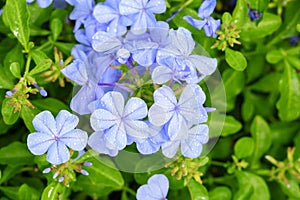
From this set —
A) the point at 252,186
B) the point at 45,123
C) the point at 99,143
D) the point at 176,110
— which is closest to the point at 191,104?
the point at 176,110

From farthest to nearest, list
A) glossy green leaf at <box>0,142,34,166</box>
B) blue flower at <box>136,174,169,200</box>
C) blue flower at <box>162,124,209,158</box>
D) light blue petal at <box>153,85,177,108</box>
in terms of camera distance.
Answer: glossy green leaf at <box>0,142,34,166</box> < blue flower at <box>136,174,169,200</box> < blue flower at <box>162,124,209,158</box> < light blue petal at <box>153,85,177,108</box>

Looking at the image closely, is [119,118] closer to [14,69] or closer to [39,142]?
[39,142]

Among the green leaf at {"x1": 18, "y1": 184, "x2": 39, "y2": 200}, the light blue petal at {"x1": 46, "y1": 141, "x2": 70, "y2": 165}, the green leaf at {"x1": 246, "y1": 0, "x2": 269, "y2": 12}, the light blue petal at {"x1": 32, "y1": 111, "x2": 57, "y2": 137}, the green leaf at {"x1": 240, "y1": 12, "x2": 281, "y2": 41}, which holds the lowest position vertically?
the green leaf at {"x1": 18, "y1": 184, "x2": 39, "y2": 200}

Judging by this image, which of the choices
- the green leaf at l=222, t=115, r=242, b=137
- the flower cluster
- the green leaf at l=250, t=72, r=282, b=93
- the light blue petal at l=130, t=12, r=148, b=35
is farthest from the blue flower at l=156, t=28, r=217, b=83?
the green leaf at l=250, t=72, r=282, b=93

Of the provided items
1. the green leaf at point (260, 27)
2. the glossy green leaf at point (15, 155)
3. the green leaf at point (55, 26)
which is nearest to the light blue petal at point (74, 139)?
the glossy green leaf at point (15, 155)

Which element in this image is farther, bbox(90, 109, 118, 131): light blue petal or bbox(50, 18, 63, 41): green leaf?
bbox(50, 18, 63, 41): green leaf

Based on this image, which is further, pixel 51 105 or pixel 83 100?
pixel 51 105

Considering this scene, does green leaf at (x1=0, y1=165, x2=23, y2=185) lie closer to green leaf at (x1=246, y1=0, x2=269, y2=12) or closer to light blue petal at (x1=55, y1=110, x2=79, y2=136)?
light blue petal at (x1=55, y1=110, x2=79, y2=136)
